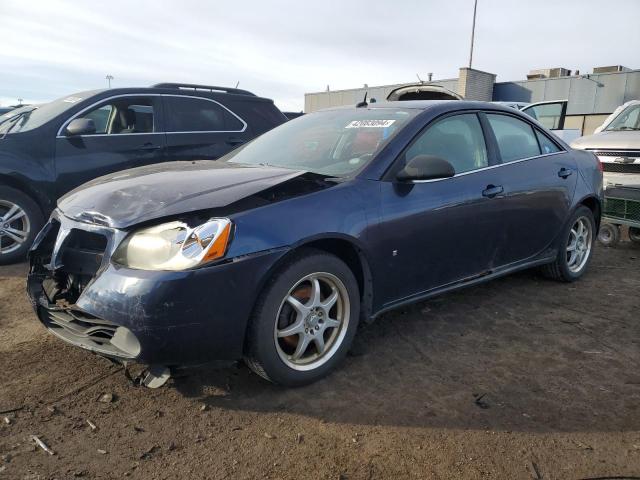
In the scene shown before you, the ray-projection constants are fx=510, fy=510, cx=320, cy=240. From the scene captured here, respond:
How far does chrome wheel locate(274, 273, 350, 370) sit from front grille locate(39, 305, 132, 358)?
786 millimetres

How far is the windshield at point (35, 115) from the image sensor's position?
5.38m

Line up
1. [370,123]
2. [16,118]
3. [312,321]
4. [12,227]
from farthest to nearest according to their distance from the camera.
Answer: [16,118] → [12,227] → [370,123] → [312,321]

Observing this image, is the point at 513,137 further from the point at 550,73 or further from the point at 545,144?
the point at 550,73

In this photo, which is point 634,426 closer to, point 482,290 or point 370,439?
point 370,439

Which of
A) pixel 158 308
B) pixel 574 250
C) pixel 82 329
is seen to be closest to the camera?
pixel 158 308

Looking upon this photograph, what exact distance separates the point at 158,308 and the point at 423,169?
66.8 inches

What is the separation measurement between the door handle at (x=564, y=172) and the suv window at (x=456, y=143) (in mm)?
1023

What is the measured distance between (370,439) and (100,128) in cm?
474

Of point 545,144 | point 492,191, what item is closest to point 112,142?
point 492,191

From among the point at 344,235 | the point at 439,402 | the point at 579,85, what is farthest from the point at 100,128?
the point at 579,85

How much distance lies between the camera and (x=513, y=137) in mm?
4125

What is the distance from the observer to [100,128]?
5625 mm

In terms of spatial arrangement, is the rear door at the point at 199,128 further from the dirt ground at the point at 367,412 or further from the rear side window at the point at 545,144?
the rear side window at the point at 545,144

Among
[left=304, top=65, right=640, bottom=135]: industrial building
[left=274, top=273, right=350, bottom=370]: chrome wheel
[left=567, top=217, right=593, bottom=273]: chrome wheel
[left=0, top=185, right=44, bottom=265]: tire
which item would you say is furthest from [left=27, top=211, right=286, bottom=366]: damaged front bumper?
[left=304, top=65, right=640, bottom=135]: industrial building
